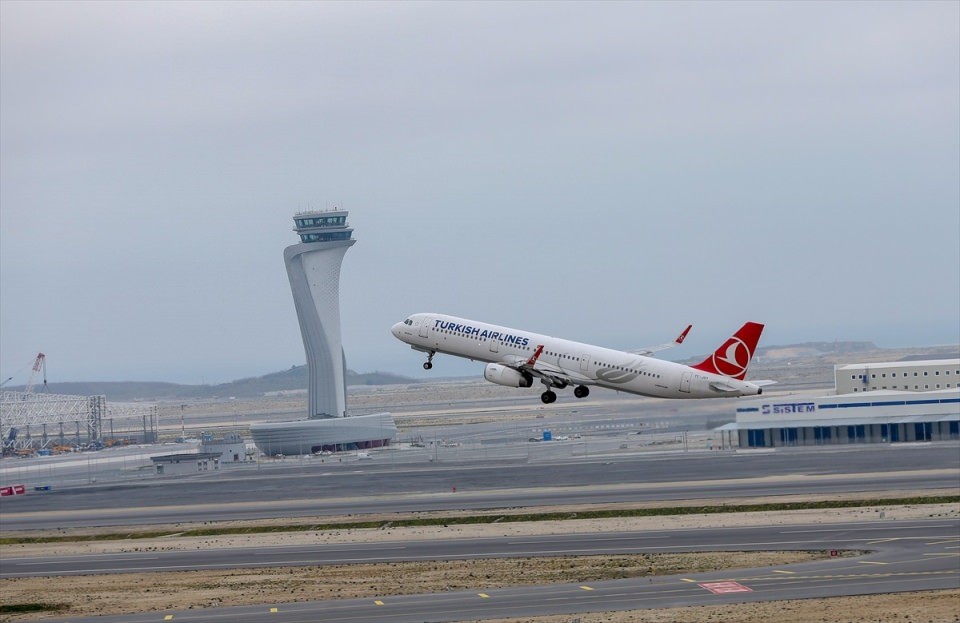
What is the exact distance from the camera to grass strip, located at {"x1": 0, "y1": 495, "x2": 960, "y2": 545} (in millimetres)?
119312

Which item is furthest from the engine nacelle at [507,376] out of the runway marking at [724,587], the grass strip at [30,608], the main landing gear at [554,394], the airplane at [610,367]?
the grass strip at [30,608]

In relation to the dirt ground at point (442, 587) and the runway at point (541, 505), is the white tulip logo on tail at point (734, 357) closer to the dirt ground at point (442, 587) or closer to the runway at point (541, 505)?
the dirt ground at point (442, 587)

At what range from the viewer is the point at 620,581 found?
3435 inches

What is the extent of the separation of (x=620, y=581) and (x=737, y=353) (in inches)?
703

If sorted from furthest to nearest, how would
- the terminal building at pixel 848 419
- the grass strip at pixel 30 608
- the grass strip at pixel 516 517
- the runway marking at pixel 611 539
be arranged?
1. the terminal building at pixel 848 419
2. the grass strip at pixel 516 517
3. the runway marking at pixel 611 539
4. the grass strip at pixel 30 608

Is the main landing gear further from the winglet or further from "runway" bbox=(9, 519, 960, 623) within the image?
"runway" bbox=(9, 519, 960, 623)

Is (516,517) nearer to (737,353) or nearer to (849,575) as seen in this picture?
(737,353)

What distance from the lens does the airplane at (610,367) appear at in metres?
93.7

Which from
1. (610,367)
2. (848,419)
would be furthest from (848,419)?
(610,367)

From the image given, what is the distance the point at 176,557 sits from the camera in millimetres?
109000

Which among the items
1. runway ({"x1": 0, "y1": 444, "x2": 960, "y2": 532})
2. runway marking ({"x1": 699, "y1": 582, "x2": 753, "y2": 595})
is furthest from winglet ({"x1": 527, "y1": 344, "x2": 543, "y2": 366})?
runway ({"x1": 0, "y1": 444, "x2": 960, "y2": 532})

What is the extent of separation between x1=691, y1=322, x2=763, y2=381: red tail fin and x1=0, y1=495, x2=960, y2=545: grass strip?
28006 mm

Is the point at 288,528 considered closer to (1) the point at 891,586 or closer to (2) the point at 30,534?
(2) the point at 30,534

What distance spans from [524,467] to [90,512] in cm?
5173
